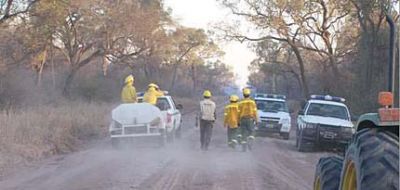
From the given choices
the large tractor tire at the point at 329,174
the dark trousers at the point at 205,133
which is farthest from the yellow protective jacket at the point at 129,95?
the large tractor tire at the point at 329,174

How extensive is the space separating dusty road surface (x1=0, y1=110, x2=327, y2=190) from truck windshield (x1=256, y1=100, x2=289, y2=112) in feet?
27.2

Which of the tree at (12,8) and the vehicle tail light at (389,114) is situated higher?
the tree at (12,8)

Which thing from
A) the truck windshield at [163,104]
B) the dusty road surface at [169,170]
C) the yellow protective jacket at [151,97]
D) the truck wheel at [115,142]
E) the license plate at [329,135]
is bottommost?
the dusty road surface at [169,170]

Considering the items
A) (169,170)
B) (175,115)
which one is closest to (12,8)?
(175,115)

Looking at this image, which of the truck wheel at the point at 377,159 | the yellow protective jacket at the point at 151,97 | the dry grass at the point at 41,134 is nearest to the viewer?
the truck wheel at the point at 377,159

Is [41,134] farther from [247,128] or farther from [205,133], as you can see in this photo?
[247,128]

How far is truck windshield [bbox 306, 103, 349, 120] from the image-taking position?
2619 centimetres

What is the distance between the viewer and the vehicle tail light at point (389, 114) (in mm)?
5941

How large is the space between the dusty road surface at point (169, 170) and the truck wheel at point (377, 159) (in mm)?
7734

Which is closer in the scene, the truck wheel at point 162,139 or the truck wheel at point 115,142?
the truck wheel at point 115,142

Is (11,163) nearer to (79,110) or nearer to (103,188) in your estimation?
(103,188)

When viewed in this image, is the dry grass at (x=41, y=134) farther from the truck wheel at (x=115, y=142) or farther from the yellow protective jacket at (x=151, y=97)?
the yellow protective jacket at (x=151, y=97)

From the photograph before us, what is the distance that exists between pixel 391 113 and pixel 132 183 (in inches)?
351

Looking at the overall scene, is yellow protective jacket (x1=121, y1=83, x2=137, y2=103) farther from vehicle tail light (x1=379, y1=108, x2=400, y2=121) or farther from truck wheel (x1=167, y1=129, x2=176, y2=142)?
vehicle tail light (x1=379, y1=108, x2=400, y2=121)
